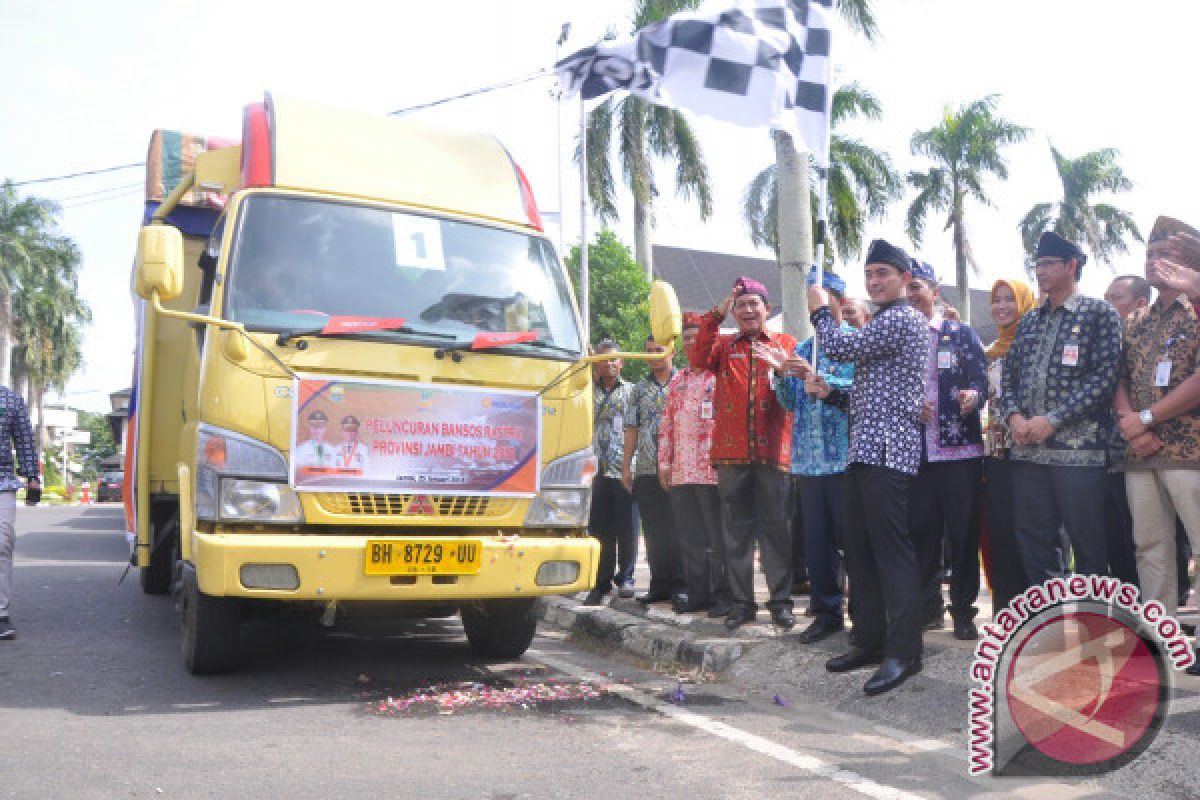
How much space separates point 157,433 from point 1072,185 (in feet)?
120

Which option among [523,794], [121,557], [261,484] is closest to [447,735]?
[523,794]

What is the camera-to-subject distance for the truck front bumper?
4613mm

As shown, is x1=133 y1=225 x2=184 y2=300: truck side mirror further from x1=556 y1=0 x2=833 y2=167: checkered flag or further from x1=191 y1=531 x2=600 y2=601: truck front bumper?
x1=556 y1=0 x2=833 y2=167: checkered flag

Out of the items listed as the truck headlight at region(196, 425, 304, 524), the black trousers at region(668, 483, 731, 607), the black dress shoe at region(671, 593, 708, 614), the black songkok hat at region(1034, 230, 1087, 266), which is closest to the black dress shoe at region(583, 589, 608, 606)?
the black dress shoe at region(671, 593, 708, 614)

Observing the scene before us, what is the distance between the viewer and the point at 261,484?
4742mm

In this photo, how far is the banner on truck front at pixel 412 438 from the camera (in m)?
4.82

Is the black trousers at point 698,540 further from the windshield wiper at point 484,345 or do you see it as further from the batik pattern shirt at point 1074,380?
the batik pattern shirt at point 1074,380

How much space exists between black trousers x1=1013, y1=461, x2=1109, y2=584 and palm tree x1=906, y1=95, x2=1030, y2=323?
2916cm

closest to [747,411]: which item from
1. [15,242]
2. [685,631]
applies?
[685,631]

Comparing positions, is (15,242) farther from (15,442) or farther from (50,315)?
(15,442)

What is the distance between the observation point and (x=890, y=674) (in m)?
4.81

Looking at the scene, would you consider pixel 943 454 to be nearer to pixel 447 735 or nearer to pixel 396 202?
pixel 447 735

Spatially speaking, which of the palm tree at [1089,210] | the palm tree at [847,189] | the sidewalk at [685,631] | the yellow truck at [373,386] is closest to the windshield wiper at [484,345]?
the yellow truck at [373,386]

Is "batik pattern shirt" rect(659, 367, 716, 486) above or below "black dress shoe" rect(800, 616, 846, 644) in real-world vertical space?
above
